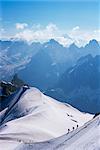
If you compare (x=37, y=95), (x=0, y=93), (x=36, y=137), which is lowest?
(x=0, y=93)

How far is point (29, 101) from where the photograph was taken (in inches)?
4690

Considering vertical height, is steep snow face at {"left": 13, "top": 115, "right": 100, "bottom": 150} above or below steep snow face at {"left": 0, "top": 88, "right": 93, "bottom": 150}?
above

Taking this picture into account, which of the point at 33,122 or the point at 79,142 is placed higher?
the point at 79,142

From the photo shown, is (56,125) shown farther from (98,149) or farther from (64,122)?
(98,149)

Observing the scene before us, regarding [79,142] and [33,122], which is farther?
[33,122]

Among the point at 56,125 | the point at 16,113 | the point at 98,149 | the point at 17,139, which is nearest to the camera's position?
the point at 98,149

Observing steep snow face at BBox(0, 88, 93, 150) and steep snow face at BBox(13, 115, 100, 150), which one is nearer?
steep snow face at BBox(13, 115, 100, 150)

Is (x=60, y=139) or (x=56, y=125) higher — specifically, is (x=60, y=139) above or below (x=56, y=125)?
above

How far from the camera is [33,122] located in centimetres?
8075

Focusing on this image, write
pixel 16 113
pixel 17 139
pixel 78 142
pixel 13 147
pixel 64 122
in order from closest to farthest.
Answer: pixel 78 142 < pixel 13 147 < pixel 17 139 < pixel 64 122 < pixel 16 113

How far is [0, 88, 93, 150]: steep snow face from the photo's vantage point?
6190cm

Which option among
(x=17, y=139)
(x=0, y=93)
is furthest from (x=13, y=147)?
(x=0, y=93)

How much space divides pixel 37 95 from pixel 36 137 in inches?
2675

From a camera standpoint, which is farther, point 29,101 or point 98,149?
point 29,101
